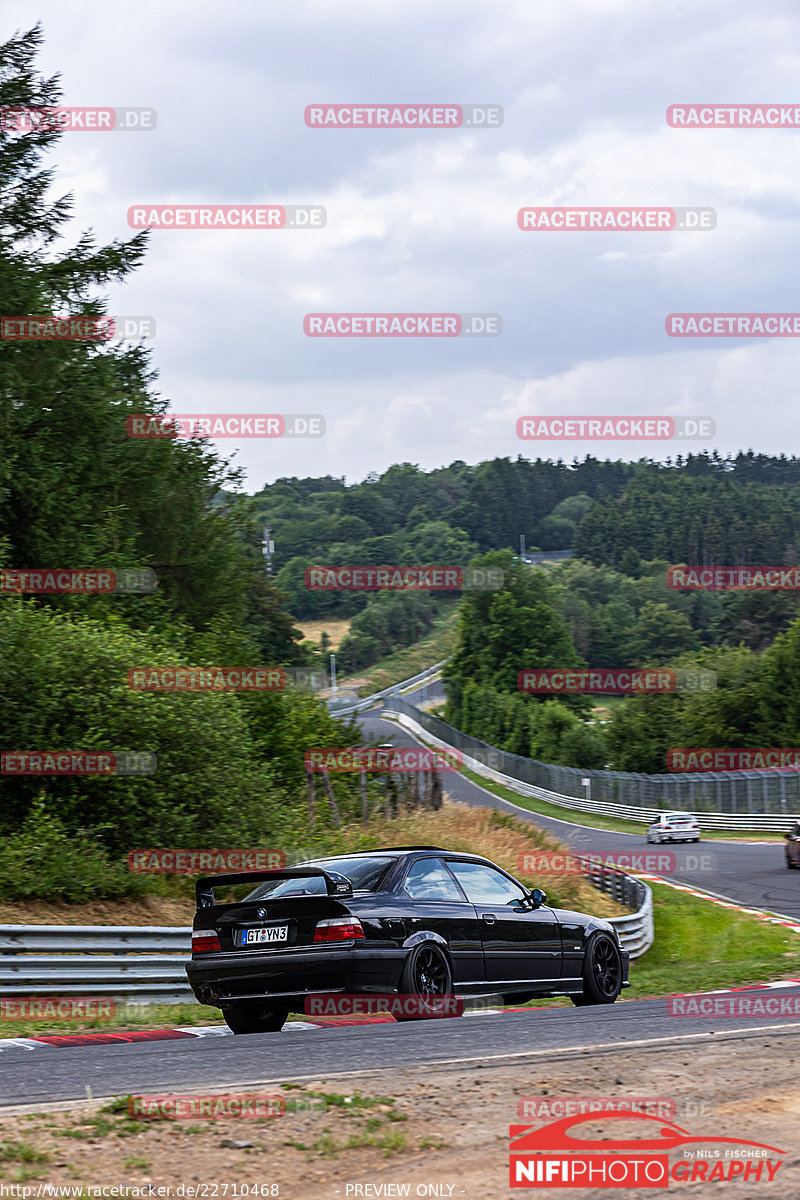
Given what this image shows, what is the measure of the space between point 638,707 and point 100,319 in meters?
65.3

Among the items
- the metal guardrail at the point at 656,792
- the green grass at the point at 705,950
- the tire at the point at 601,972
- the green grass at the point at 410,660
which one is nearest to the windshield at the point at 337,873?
the tire at the point at 601,972

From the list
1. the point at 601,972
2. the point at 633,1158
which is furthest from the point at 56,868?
the point at 633,1158

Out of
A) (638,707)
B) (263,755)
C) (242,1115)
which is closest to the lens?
(242,1115)

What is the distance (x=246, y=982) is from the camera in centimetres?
912

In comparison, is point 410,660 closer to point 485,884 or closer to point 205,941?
point 485,884

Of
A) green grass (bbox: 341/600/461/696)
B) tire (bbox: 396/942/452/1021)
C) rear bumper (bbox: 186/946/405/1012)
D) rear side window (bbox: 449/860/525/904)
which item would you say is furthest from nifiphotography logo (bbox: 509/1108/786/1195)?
green grass (bbox: 341/600/461/696)

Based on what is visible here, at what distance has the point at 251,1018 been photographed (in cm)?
965

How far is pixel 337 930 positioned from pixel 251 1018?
1.29 meters

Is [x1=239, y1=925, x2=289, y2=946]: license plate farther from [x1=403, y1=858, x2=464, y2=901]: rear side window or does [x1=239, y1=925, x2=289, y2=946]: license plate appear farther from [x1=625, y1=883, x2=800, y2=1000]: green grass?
[x1=625, y1=883, x2=800, y2=1000]: green grass

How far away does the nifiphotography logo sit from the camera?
4836mm

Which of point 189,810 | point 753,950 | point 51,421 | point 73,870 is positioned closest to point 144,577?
point 51,421

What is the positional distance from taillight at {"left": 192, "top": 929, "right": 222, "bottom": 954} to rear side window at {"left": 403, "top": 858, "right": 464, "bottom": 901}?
1437 millimetres

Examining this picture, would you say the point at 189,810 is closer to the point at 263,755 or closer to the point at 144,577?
the point at 263,755

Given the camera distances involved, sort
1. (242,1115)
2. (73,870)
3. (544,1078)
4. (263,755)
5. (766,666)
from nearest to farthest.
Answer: (242,1115), (544,1078), (73,870), (263,755), (766,666)
